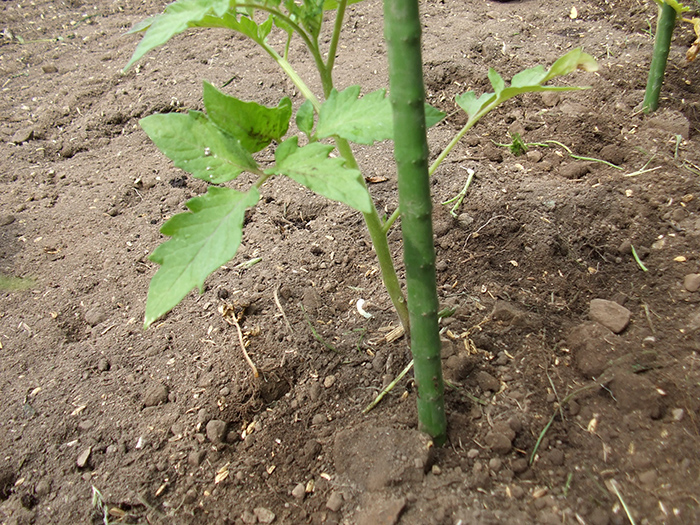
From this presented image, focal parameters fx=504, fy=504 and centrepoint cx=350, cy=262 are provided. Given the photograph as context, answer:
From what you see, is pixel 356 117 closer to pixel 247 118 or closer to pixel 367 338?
pixel 247 118

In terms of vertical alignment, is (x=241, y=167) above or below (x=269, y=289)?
above

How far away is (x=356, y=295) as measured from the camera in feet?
5.33

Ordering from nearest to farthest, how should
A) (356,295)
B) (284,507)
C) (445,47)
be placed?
(284,507) → (356,295) → (445,47)

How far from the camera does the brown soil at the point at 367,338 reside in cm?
114

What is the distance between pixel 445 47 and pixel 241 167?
2.21 metres

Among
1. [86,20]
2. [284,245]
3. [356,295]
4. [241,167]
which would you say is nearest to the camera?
[241,167]

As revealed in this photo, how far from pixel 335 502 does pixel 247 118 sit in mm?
843

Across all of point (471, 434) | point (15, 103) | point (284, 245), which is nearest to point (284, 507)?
point (471, 434)

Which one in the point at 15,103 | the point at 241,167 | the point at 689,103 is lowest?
the point at 689,103

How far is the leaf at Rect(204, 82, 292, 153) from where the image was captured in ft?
2.98

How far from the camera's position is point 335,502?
1.13 metres

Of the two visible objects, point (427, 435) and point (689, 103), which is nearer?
point (427, 435)

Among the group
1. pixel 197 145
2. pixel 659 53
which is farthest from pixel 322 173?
pixel 659 53

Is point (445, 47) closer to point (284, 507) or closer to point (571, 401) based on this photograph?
point (571, 401)
